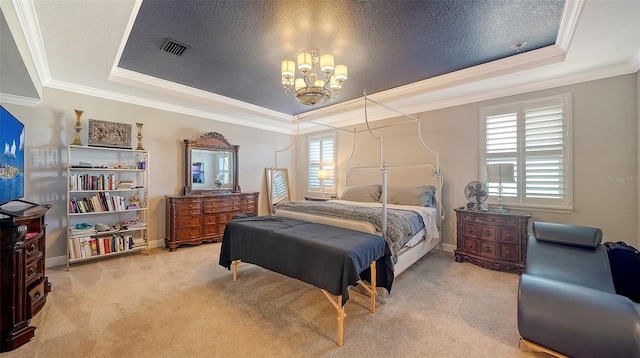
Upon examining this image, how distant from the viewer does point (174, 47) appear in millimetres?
2754

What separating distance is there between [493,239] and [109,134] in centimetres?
582

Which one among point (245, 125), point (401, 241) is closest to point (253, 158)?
point (245, 125)

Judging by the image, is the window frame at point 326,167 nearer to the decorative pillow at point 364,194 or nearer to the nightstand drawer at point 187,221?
the decorative pillow at point 364,194

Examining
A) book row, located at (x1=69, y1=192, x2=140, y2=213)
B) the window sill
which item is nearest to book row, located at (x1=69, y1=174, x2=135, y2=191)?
book row, located at (x1=69, y1=192, x2=140, y2=213)

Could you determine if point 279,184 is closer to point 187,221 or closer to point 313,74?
point 187,221

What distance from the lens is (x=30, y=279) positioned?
7.07 feet

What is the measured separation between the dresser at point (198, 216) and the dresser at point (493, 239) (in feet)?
13.4

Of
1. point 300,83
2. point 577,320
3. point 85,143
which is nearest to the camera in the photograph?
point 577,320

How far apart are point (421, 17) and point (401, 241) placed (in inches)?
86.7

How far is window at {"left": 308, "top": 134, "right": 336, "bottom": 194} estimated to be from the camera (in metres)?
5.96

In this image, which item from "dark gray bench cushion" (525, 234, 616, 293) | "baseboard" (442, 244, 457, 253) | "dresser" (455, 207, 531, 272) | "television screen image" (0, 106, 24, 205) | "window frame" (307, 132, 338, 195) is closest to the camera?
"dark gray bench cushion" (525, 234, 616, 293)

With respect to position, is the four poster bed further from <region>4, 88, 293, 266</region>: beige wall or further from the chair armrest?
<region>4, 88, 293, 266</region>: beige wall

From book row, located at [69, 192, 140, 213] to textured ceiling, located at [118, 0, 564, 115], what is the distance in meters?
1.91

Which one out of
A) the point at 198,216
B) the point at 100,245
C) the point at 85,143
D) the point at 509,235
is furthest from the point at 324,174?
the point at 85,143
